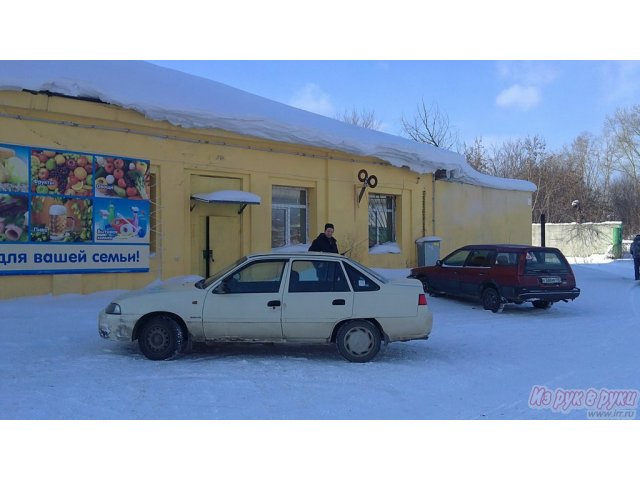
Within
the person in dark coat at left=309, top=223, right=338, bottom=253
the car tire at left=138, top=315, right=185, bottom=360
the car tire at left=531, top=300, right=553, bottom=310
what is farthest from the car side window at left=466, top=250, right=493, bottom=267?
the car tire at left=138, top=315, right=185, bottom=360

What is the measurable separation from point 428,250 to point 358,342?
435 inches

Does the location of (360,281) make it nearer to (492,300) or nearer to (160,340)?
(160,340)

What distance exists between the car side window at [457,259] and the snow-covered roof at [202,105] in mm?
4259

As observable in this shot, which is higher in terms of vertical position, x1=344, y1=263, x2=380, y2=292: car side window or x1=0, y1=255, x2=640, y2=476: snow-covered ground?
x1=344, y1=263, x2=380, y2=292: car side window

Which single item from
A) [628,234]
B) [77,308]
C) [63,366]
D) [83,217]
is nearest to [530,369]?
[63,366]

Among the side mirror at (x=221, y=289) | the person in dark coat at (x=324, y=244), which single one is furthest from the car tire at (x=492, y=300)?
the side mirror at (x=221, y=289)

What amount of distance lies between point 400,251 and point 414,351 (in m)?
9.90

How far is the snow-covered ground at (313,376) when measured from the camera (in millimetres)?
5273

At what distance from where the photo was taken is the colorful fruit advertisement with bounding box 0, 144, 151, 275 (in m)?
10.4

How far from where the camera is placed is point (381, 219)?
1769 cm

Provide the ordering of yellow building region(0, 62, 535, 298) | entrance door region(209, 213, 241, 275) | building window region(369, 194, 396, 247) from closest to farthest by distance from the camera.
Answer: yellow building region(0, 62, 535, 298)
entrance door region(209, 213, 241, 275)
building window region(369, 194, 396, 247)

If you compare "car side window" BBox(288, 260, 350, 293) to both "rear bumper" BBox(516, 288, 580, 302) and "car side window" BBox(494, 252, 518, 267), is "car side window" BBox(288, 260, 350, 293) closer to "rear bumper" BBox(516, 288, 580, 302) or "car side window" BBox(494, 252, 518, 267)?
"rear bumper" BBox(516, 288, 580, 302)

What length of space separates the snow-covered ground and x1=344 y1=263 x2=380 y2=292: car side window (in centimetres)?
94

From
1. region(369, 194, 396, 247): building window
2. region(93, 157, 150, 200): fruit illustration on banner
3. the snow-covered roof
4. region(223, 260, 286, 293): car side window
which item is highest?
the snow-covered roof
